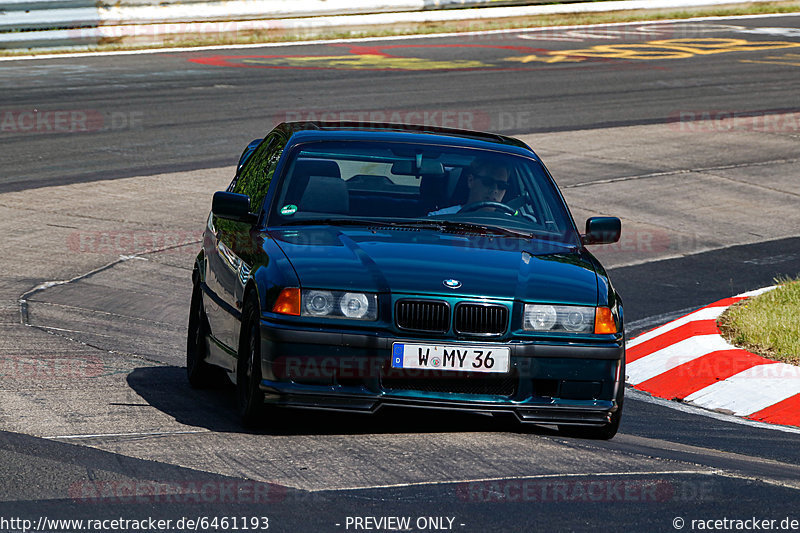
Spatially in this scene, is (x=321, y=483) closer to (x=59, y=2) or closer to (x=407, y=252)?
(x=407, y=252)

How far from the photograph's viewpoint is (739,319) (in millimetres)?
9312

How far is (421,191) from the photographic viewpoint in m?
7.24

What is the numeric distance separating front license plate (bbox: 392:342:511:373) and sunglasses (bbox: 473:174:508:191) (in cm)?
162

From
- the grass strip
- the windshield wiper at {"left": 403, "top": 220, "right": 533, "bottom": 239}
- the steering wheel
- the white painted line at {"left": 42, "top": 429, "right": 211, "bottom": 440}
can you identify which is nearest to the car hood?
the windshield wiper at {"left": 403, "top": 220, "right": 533, "bottom": 239}

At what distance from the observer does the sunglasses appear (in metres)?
7.36

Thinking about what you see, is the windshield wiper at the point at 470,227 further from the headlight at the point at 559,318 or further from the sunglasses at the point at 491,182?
the headlight at the point at 559,318

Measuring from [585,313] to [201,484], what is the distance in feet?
6.51

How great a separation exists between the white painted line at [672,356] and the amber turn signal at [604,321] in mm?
2542

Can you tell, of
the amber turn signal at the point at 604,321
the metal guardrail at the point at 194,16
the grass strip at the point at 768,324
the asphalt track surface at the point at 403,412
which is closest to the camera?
the asphalt track surface at the point at 403,412

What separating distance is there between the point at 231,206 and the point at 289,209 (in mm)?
311

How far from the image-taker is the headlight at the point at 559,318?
606cm

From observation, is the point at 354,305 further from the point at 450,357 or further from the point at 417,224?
the point at 417,224
